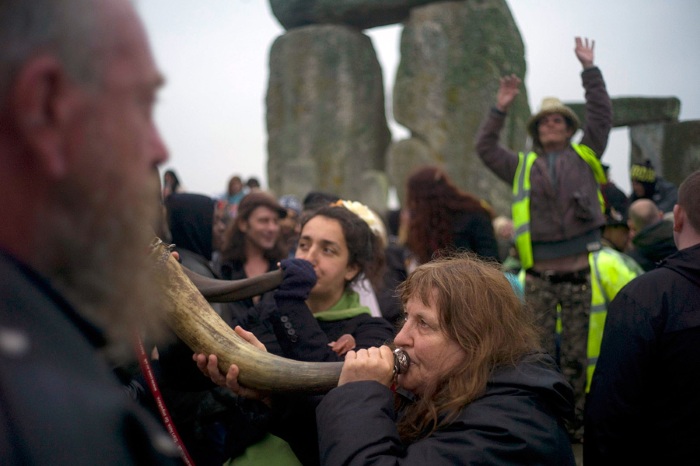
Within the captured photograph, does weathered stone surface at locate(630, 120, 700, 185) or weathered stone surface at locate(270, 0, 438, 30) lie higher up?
weathered stone surface at locate(270, 0, 438, 30)

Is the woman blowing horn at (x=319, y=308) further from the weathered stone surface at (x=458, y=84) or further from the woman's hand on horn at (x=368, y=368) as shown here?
the weathered stone surface at (x=458, y=84)

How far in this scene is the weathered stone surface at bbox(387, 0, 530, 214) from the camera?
35.7 ft

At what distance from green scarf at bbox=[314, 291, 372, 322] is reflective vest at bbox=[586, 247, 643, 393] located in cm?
175

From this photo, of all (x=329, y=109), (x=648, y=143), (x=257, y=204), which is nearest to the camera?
(x=257, y=204)

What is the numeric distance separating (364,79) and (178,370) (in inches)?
424

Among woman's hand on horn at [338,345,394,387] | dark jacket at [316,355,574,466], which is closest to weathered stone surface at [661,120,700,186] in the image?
dark jacket at [316,355,574,466]

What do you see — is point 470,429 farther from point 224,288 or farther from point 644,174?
point 644,174

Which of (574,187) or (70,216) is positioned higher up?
(70,216)

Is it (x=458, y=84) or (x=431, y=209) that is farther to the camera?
(x=458, y=84)

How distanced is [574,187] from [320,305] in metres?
2.02

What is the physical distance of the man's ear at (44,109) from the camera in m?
0.63

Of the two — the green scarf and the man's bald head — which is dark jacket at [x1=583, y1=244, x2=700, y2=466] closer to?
the green scarf

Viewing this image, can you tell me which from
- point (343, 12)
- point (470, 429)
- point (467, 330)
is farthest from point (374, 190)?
point (470, 429)

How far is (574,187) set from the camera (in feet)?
13.4
